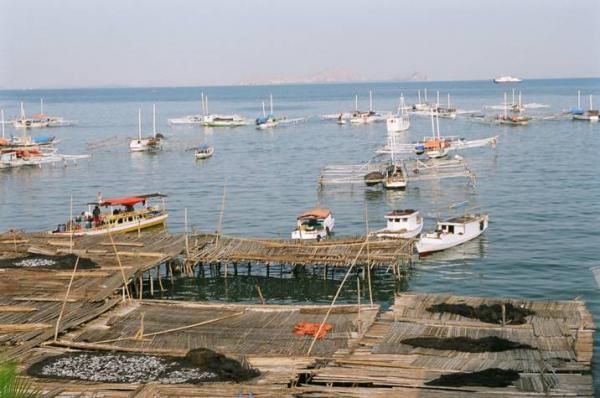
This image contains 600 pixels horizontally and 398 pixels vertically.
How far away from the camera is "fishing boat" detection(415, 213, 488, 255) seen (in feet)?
139

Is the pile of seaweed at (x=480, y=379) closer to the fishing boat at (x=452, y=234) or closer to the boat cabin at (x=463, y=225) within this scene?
the fishing boat at (x=452, y=234)

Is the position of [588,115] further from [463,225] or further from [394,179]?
[463,225]

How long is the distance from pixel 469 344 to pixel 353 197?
3879cm

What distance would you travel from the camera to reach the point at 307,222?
44.3 metres

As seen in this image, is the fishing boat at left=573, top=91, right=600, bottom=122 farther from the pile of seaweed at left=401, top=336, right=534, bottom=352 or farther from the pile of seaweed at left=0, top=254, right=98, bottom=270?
the pile of seaweed at left=401, top=336, right=534, bottom=352

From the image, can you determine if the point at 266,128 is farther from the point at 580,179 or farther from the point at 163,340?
the point at 163,340

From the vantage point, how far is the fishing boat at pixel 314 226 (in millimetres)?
42219

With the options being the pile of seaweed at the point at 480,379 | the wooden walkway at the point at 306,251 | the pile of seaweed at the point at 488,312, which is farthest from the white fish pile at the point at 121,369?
the wooden walkway at the point at 306,251

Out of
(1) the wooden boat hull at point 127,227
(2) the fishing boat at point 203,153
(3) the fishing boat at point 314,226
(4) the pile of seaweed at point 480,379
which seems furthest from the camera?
(2) the fishing boat at point 203,153

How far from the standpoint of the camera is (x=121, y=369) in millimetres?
21656

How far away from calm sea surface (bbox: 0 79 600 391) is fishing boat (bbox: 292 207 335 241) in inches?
102

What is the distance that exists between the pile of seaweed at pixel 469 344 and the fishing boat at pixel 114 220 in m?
24.1

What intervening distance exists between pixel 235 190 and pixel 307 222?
2502 cm

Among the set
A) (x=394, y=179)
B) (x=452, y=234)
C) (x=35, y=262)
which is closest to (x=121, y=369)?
(x=35, y=262)
